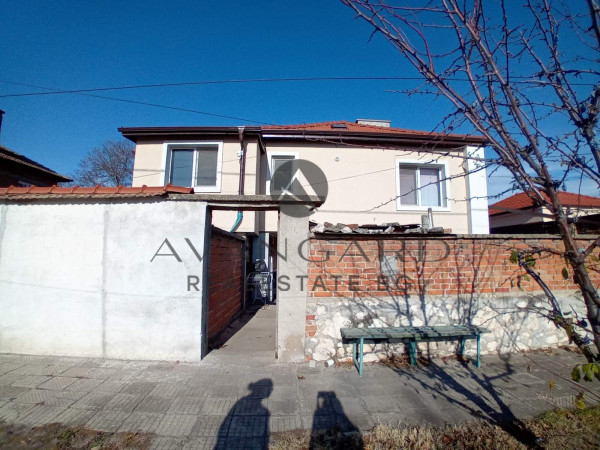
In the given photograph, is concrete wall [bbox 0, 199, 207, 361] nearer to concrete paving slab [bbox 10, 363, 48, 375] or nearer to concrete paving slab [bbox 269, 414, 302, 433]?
concrete paving slab [bbox 10, 363, 48, 375]

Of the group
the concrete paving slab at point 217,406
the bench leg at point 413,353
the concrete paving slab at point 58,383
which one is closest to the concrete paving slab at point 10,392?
the concrete paving slab at point 58,383

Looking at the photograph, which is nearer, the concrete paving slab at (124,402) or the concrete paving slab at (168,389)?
the concrete paving slab at (124,402)

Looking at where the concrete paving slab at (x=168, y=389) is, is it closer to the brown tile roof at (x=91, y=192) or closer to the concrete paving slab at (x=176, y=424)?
the concrete paving slab at (x=176, y=424)

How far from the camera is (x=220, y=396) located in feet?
9.87

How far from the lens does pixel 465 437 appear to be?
2402 millimetres

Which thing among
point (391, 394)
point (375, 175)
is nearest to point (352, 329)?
point (391, 394)

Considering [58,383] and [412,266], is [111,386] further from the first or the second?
[412,266]

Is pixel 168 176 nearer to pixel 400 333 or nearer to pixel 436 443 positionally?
pixel 400 333

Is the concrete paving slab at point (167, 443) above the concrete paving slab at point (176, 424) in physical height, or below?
below

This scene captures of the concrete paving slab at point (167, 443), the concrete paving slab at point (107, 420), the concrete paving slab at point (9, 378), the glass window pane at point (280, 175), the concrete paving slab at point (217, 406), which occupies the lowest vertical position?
the concrete paving slab at point (167, 443)

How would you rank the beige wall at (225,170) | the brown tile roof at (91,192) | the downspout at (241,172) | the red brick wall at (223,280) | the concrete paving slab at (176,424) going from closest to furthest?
the concrete paving slab at (176,424) → the brown tile roof at (91,192) → the red brick wall at (223,280) → the downspout at (241,172) → the beige wall at (225,170)

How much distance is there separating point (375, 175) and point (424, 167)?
165cm

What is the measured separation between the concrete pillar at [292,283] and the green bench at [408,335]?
2.11 ft

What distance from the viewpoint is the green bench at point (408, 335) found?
140 inches
